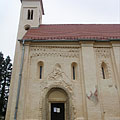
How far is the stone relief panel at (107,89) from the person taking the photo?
1012 cm

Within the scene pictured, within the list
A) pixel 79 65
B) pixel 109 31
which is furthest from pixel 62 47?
pixel 109 31

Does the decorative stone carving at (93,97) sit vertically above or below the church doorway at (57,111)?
above

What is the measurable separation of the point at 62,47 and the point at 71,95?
15.8 feet

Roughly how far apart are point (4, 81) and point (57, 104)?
15.2 metres

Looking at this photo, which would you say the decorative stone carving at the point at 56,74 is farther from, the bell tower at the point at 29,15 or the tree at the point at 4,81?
the tree at the point at 4,81

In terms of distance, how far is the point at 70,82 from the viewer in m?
11.1

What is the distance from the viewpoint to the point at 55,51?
40.6 ft

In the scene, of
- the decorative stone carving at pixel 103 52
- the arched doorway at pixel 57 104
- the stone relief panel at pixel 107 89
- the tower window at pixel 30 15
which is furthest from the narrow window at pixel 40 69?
the tower window at pixel 30 15

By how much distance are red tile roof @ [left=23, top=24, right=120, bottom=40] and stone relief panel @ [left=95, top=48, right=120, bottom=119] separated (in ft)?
6.36

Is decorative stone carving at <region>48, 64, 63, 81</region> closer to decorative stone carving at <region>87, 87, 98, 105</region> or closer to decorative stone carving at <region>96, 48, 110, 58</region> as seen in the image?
decorative stone carving at <region>87, 87, 98, 105</region>

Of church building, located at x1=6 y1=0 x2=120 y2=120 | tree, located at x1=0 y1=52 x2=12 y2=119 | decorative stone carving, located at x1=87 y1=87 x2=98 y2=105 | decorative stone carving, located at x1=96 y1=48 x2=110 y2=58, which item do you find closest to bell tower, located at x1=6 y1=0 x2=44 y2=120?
church building, located at x1=6 y1=0 x2=120 y2=120

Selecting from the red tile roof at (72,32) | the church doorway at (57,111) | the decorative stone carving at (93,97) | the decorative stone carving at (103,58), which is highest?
the red tile roof at (72,32)

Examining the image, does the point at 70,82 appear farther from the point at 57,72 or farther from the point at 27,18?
the point at 27,18

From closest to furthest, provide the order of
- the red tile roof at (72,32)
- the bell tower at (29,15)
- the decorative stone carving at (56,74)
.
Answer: the decorative stone carving at (56,74)
the red tile roof at (72,32)
the bell tower at (29,15)
